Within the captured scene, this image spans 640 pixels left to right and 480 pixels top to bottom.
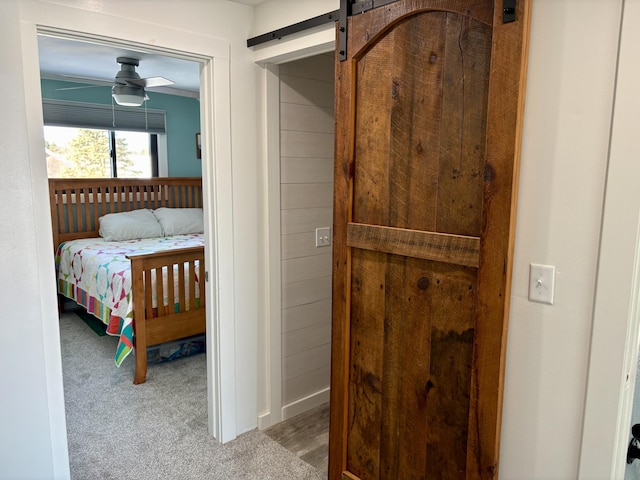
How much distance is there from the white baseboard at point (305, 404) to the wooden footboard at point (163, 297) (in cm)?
108

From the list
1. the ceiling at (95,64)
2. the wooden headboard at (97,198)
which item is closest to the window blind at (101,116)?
the ceiling at (95,64)

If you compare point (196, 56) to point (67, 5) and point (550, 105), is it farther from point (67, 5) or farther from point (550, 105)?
point (550, 105)

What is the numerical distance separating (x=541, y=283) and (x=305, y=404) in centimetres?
192

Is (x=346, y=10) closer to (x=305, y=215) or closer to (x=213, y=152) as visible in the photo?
(x=213, y=152)

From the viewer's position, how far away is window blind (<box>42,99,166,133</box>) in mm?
4699

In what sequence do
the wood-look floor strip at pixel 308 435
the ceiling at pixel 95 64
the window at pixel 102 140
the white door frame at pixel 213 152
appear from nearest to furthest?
the white door frame at pixel 213 152, the wood-look floor strip at pixel 308 435, the ceiling at pixel 95 64, the window at pixel 102 140

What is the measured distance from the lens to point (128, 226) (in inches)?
188

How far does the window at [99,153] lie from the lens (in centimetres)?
489

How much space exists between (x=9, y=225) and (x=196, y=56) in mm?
1112

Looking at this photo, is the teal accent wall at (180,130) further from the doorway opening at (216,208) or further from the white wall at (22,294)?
the white wall at (22,294)

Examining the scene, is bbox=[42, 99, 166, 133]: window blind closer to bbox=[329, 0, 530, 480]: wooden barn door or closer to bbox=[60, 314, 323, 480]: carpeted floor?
bbox=[60, 314, 323, 480]: carpeted floor

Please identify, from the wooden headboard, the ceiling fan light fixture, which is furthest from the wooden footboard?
the wooden headboard

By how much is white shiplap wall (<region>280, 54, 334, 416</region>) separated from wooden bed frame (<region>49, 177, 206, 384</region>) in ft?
3.46

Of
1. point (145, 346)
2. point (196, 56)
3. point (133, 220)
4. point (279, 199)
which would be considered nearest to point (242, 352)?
point (279, 199)
